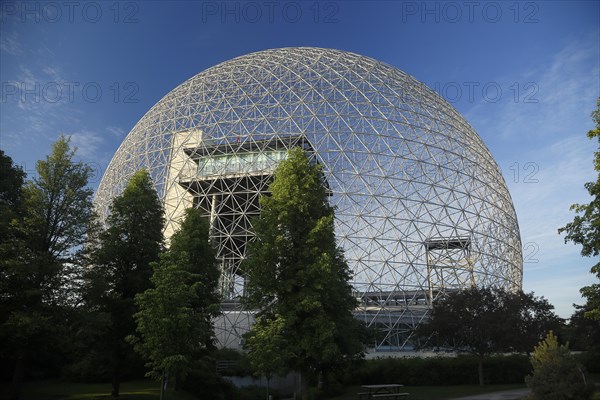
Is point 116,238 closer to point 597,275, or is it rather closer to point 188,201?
point 188,201

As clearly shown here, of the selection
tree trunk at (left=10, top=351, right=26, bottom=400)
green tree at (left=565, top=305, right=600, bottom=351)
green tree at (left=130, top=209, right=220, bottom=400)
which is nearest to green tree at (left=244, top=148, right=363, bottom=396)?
green tree at (left=130, top=209, right=220, bottom=400)

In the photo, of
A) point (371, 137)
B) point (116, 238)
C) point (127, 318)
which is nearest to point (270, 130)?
point (371, 137)

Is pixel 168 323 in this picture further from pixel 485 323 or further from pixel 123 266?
pixel 485 323

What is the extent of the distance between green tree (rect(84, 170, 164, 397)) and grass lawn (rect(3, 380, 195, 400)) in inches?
38.2

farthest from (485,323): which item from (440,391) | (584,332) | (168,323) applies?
(168,323)

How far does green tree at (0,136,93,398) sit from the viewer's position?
15960 millimetres

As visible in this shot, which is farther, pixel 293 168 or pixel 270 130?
pixel 270 130

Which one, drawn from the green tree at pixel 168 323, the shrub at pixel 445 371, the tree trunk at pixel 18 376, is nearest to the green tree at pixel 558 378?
the shrub at pixel 445 371

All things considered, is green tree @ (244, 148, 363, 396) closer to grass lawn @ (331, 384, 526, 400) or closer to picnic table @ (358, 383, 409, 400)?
picnic table @ (358, 383, 409, 400)

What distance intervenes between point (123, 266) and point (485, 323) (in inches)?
734

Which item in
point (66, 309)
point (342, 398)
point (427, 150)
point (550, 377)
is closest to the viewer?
point (550, 377)

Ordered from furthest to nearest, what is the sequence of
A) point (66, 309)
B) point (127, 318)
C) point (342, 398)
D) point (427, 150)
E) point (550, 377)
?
point (427, 150)
point (342, 398)
point (127, 318)
point (66, 309)
point (550, 377)

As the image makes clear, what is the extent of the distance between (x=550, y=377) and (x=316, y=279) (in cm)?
818

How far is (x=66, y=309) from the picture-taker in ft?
56.1
